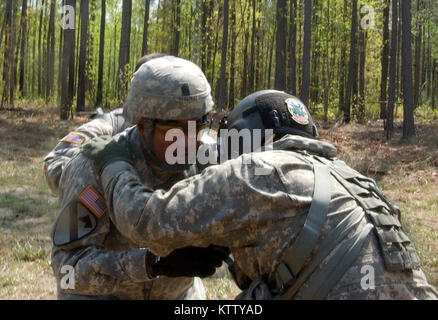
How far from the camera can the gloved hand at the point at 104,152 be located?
2.03 m

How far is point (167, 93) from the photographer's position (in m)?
2.13

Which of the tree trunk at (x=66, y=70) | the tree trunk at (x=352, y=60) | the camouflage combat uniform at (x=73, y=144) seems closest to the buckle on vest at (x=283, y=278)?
the camouflage combat uniform at (x=73, y=144)

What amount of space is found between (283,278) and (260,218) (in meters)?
0.20

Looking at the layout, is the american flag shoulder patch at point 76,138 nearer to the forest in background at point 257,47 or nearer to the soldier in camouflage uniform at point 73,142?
the soldier in camouflage uniform at point 73,142

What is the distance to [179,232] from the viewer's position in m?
1.66

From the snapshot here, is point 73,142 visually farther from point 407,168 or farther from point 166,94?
point 407,168

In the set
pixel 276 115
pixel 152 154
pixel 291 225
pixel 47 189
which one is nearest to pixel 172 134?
pixel 152 154

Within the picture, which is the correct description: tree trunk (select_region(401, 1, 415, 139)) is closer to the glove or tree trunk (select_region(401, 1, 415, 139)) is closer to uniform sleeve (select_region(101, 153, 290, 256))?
the glove

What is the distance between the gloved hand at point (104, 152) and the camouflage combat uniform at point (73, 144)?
29 centimetres

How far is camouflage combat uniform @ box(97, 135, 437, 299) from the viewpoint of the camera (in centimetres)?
157

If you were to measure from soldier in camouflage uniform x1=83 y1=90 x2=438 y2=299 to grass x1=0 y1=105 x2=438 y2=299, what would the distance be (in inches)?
97.8

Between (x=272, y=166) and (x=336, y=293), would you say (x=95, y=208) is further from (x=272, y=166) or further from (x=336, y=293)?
(x=336, y=293)

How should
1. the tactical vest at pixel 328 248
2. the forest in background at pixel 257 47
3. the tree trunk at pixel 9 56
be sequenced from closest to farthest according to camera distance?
the tactical vest at pixel 328 248, the forest in background at pixel 257 47, the tree trunk at pixel 9 56
